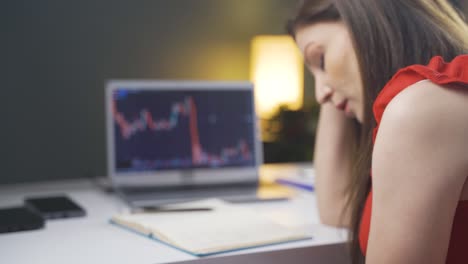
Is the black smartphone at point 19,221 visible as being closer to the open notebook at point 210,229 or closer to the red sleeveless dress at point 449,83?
the open notebook at point 210,229

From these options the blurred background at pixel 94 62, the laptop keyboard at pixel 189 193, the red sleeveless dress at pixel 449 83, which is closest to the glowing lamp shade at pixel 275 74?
the blurred background at pixel 94 62

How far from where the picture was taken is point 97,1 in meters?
2.00

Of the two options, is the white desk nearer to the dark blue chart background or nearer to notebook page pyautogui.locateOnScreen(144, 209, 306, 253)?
notebook page pyautogui.locateOnScreen(144, 209, 306, 253)

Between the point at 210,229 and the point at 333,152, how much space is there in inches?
16.1

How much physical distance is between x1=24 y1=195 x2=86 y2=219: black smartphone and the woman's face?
0.53 m

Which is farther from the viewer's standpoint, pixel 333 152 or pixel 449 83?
pixel 333 152

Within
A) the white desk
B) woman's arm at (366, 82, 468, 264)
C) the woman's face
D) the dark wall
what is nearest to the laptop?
the white desk

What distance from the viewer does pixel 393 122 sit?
2.38 feet

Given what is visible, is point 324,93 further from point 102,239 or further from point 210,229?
point 102,239

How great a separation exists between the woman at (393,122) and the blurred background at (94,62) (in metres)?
0.91

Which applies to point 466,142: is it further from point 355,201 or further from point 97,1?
point 97,1

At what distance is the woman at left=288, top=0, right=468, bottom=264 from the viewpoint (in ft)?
2.31

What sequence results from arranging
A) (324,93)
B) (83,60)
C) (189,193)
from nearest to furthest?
(324,93)
(189,193)
(83,60)

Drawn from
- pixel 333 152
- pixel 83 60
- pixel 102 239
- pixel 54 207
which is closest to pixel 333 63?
pixel 333 152
